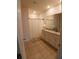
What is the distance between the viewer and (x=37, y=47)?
6.61ft

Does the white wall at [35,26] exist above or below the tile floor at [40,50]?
above

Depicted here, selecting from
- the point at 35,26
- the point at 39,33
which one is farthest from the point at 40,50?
the point at 35,26

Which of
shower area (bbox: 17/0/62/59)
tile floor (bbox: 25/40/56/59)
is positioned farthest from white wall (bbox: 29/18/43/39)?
tile floor (bbox: 25/40/56/59)

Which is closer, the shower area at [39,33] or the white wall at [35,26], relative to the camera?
the shower area at [39,33]

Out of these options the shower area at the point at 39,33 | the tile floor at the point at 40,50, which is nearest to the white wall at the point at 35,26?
the shower area at the point at 39,33

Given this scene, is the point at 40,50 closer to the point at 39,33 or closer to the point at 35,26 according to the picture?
the point at 39,33

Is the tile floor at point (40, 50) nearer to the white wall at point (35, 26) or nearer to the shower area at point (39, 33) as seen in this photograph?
the shower area at point (39, 33)
